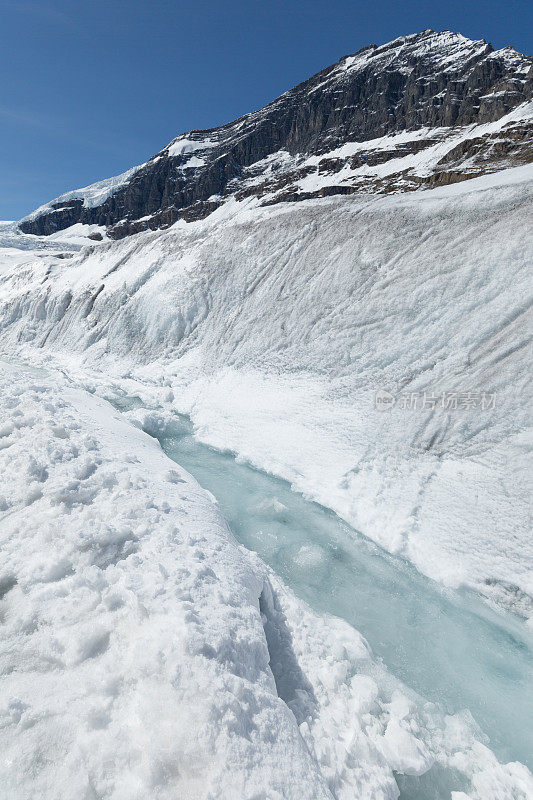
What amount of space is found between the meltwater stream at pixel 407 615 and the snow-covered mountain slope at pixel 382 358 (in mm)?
454

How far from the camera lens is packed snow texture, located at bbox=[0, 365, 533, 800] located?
2.97 metres

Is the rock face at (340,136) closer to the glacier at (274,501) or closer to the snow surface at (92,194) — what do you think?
the snow surface at (92,194)

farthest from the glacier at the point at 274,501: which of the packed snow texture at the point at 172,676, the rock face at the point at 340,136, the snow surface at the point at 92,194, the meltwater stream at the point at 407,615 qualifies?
the snow surface at the point at 92,194

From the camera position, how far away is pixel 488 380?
8789 millimetres

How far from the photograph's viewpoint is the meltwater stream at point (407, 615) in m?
5.05

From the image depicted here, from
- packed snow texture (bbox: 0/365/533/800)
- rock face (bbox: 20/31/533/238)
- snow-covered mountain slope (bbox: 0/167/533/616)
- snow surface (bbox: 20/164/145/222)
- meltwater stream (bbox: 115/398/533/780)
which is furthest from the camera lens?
snow surface (bbox: 20/164/145/222)

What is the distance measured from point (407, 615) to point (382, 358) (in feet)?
22.5

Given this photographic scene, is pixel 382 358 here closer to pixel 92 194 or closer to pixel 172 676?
pixel 172 676

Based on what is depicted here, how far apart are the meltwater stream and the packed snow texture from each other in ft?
1.46

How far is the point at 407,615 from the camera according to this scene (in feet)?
20.5

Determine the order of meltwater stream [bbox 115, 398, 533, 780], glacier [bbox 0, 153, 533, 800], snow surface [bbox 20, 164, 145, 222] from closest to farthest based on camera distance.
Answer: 1. glacier [bbox 0, 153, 533, 800]
2. meltwater stream [bbox 115, 398, 533, 780]
3. snow surface [bbox 20, 164, 145, 222]

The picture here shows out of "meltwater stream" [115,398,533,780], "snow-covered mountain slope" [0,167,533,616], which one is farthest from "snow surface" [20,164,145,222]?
"meltwater stream" [115,398,533,780]

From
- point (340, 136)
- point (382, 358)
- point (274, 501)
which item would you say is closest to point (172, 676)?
point (274, 501)

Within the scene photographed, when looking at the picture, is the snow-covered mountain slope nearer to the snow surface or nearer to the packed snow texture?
the packed snow texture
